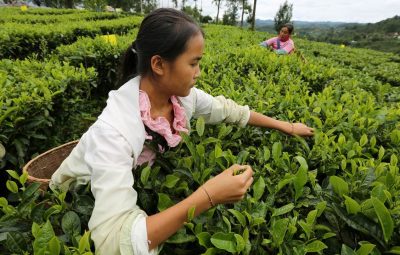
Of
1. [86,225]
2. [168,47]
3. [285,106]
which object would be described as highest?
[168,47]

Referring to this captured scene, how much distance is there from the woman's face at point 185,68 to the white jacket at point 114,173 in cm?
18

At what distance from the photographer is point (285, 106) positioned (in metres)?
2.64

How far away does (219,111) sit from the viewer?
2254 mm

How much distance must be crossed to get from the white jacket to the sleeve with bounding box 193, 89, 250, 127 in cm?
51

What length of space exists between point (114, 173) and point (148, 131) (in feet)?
1.57

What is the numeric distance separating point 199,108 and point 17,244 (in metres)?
1.32

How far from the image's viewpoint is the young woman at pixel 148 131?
4.17ft

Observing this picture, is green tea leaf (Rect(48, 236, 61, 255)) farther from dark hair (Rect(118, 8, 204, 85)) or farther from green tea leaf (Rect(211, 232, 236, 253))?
dark hair (Rect(118, 8, 204, 85))

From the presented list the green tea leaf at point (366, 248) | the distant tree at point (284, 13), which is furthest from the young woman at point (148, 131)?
the distant tree at point (284, 13)

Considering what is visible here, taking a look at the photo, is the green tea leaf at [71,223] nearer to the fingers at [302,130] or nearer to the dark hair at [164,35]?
the dark hair at [164,35]

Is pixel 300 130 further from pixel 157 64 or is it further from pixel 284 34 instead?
pixel 284 34

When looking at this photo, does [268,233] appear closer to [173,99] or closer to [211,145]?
[211,145]

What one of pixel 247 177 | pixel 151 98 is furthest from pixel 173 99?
pixel 247 177

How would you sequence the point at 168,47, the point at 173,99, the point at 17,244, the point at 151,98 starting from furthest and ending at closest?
the point at 173,99 → the point at 151,98 → the point at 168,47 → the point at 17,244
